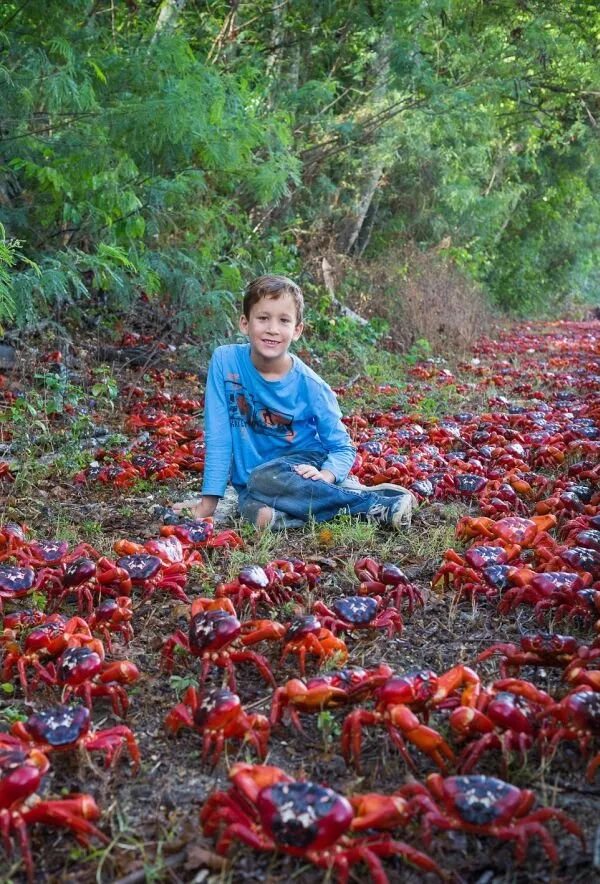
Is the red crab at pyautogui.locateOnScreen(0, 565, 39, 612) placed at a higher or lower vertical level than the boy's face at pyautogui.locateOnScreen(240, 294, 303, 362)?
lower

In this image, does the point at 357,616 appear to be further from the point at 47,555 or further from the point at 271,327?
the point at 271,327

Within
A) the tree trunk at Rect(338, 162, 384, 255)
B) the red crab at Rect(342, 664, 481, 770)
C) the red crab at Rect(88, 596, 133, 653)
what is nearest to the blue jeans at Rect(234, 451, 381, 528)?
the red crab at Rect(88, 596, 133, 653)

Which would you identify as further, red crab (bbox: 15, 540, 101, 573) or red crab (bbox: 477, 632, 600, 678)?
red crab (bbox: 15, 540, 101, 573)

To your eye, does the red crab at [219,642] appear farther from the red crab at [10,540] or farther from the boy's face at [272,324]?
the boy's face at [272,324]

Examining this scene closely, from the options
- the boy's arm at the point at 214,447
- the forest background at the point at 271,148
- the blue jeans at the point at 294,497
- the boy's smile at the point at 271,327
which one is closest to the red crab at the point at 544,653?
the blue jeans at the point at 294,497

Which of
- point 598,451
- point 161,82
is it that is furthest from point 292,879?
point 161,82

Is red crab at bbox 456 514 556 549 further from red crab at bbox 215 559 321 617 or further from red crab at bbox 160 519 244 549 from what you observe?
red crab at bbox 160 519 244 549

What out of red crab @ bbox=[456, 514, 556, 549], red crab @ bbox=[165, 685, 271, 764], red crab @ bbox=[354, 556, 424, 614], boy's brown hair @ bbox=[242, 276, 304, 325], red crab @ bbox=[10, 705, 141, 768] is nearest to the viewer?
red crab @ bbox=[10, 705, 141, 768]

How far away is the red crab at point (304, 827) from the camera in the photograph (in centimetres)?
192

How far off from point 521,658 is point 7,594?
2068 mm

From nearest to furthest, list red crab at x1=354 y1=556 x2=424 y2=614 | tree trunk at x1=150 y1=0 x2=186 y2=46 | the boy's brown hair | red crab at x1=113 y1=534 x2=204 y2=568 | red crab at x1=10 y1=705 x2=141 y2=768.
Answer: red crab at x1=10 y1=705 x2=141 y2=768
red crab at x1=354 y1=556 x2=424 y2=614
red crab at x1=113 y1=534 x2=204 y2=568
the boy's brown hair
tree trunk at x1=150 y1=0 x2=186 y2=46

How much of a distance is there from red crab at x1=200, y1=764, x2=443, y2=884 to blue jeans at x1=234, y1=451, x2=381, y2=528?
2.84 meters

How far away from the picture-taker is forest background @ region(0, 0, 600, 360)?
698cm

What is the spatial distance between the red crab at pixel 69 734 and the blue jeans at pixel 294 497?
97.2 inches
